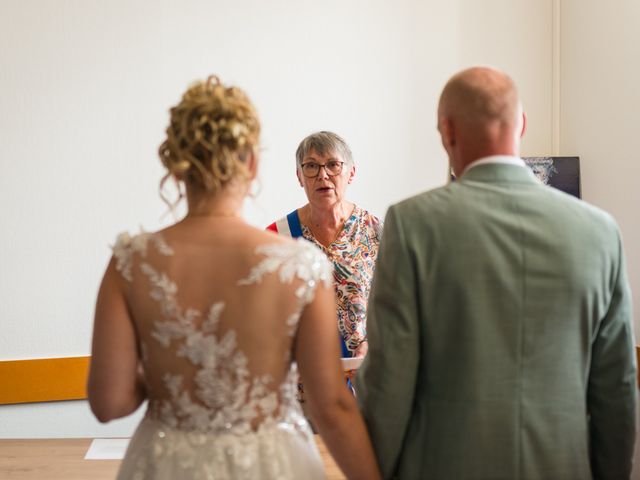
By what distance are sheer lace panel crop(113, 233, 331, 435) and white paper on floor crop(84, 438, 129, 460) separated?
101 cm


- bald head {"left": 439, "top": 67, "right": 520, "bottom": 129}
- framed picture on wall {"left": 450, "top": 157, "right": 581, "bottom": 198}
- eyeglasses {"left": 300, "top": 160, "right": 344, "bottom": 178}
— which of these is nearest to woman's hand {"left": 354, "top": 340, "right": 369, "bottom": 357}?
eyeglasses {"left": 300, "top": 160, "right": 344, "bottom": 178}

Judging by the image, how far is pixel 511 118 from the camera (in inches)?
72.9

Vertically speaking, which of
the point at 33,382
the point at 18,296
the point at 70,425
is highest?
the point at 18,296

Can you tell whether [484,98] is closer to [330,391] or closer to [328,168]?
[330,391]

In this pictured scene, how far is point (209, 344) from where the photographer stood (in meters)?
1.70

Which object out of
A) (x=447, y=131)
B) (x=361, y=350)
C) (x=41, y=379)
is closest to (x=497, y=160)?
(x=447, y=131)

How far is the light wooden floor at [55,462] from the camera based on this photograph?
8.24 ft

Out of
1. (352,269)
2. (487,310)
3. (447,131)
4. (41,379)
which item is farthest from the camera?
(41,379)

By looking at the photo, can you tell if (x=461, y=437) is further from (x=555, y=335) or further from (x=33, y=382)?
(x=33, y=382)

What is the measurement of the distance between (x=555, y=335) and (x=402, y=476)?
0.49 m

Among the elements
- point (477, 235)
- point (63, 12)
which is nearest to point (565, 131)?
point (63, 12)

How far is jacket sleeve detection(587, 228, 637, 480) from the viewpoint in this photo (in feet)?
6.29

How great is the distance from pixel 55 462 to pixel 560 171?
309 cm

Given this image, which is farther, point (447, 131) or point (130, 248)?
point (447, 131)
